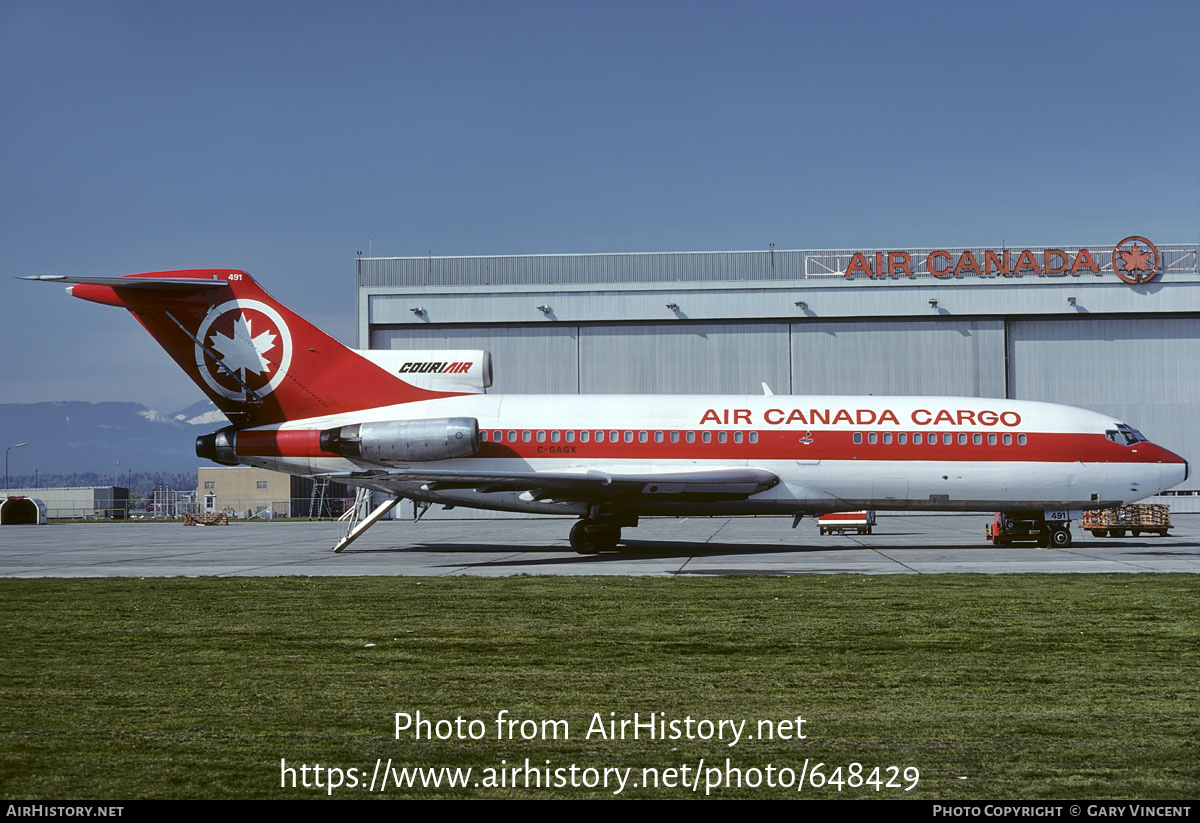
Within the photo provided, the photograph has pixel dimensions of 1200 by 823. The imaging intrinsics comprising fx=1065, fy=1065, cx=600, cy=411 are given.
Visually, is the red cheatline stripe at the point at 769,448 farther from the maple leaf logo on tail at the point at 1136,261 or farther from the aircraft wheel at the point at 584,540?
the maple leaf logo on tail at the point at 1136,261

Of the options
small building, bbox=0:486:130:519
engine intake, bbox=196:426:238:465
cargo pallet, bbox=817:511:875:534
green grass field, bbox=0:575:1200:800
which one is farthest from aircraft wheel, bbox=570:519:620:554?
small building, bbox=0:486:130:519

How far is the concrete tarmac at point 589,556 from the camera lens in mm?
20312

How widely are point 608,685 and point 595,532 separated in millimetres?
16749

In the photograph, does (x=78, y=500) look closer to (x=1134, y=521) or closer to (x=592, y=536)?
(x=592, y=536)

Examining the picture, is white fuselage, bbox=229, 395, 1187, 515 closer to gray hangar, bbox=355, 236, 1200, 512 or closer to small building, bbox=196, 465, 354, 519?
gray hangar, bbox=355, 236, 1200, 512

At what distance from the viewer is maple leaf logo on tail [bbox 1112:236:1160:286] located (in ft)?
176

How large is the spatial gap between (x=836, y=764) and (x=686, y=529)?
31462 mm

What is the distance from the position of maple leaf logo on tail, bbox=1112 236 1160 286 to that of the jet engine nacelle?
136 ft

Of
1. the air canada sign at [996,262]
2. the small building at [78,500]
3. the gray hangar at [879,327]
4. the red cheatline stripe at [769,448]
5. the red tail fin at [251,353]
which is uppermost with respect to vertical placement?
the air canada sign at [996,262]

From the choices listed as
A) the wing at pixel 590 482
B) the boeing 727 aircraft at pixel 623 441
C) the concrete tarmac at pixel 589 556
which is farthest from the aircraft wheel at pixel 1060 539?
the wing at pixel 590 482

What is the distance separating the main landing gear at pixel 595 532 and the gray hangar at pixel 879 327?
2871cm

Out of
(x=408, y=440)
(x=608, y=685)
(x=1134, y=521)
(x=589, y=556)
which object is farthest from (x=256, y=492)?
(x=608, y=685)

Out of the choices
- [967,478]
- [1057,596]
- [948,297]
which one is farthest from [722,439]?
[948,297]

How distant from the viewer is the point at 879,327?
54.2 m
